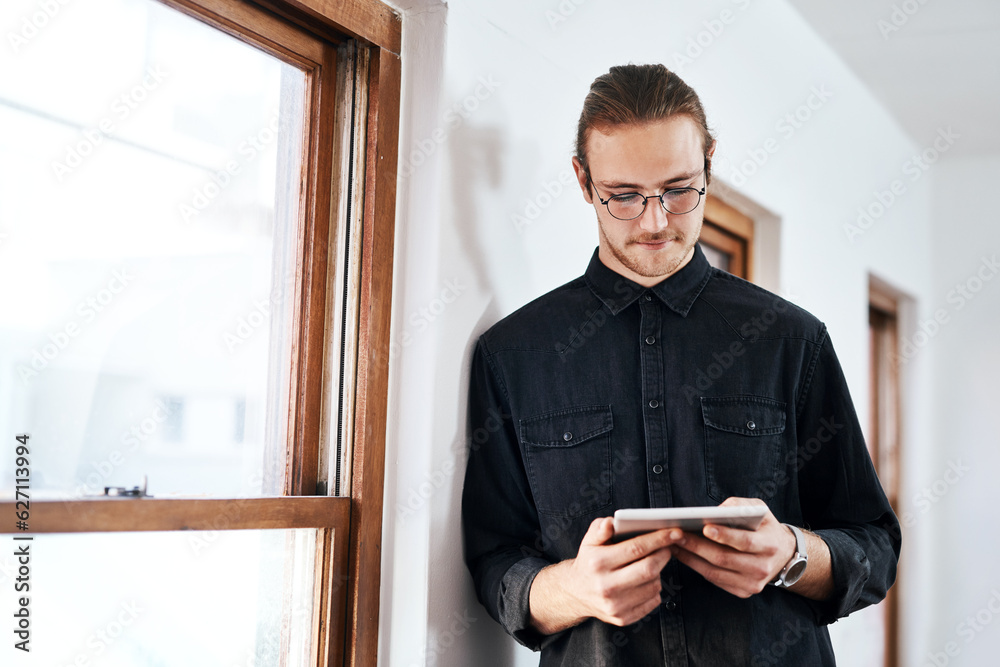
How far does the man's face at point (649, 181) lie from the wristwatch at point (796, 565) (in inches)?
16.5

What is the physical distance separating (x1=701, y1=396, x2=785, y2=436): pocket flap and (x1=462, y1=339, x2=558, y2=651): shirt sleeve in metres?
0.29

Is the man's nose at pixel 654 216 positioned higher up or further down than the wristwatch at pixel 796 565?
higher up

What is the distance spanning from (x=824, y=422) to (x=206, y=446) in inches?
34.2

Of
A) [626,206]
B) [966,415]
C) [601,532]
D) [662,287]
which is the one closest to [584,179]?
[626,206]

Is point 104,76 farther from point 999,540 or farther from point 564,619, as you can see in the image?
point 999,540

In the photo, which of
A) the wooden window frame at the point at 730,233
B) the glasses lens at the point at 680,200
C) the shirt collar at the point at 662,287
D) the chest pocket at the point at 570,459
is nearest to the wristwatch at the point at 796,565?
the chest pocket at the point at 570,459

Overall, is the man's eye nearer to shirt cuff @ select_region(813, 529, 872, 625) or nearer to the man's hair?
the man's hair

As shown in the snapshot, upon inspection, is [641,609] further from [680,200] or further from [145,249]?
[145,249]

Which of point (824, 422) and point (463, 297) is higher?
point (463, 297)

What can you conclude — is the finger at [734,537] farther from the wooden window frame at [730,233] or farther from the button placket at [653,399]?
the wooden window frame at [730,233]

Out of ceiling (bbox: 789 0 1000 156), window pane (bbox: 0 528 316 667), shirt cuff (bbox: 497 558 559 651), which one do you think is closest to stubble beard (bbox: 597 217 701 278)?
shirt cuff (bbox: 497 558 559 651)

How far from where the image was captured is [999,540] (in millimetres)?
3713

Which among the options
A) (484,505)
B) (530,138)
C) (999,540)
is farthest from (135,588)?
(999,540)

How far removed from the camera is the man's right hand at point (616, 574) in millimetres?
1045
